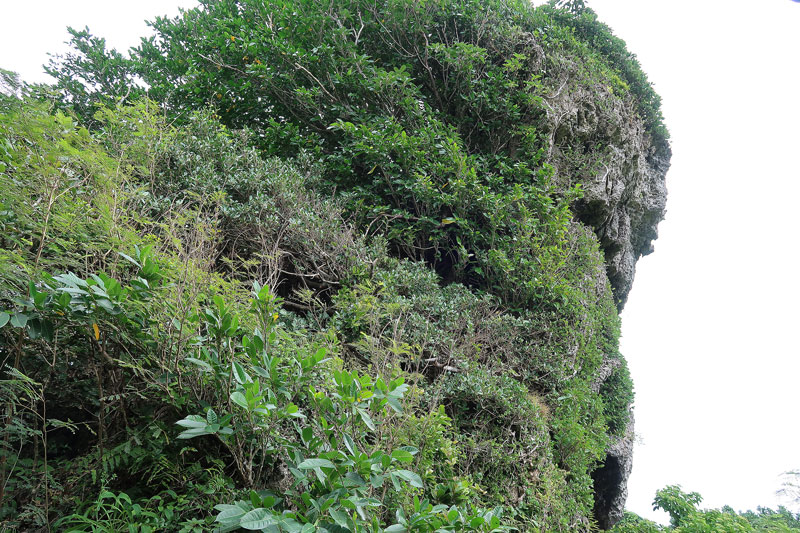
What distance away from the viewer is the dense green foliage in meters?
2.04

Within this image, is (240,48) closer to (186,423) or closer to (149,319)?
(149,319)

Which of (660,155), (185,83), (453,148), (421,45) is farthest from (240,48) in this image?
(660,155)

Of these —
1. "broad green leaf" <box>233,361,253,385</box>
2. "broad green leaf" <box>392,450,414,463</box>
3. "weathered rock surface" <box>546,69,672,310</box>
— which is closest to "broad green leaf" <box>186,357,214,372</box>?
"broad green leaf" <box>233,361,253,385</box>

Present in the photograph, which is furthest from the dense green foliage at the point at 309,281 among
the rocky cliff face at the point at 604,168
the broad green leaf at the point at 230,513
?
the rocky cliff face at the point at 604,168

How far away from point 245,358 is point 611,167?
783 cm

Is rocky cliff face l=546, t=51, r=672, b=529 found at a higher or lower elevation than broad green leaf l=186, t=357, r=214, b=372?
higher

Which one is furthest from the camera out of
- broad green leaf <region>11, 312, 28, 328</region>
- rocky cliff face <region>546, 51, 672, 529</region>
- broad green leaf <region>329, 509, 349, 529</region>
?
rocky cliff face <region>546, 51, 672, 529</region>

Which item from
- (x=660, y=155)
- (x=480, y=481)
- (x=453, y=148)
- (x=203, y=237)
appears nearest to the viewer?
(x=203, y=237)

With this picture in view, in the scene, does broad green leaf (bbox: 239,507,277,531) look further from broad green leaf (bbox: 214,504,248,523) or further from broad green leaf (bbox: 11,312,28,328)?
broad green leaf (bbox: 11,312,28,328)

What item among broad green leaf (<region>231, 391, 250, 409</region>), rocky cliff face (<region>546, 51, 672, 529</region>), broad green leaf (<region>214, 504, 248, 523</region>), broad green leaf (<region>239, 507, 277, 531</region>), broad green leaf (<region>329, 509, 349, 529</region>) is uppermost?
rocky cliff face (<region>546, 51, 672, 529</region>)

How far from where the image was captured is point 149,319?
6.83 ft

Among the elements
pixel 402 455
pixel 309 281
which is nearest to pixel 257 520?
pixel 402 455

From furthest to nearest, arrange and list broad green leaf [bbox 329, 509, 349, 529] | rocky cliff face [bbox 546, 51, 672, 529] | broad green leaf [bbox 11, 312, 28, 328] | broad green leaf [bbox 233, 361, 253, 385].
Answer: rocky cliff face [bbox 546, 51, 672, 529] < broad green leaf [bbox 233, 361, 253, 385] < broad green leaf [bbox 329, 509, 349, 529] < broad green leaf [bbox 11, 312, 28, 328]

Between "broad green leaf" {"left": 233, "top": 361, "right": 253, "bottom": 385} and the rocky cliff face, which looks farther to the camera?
the rocky cliff face
